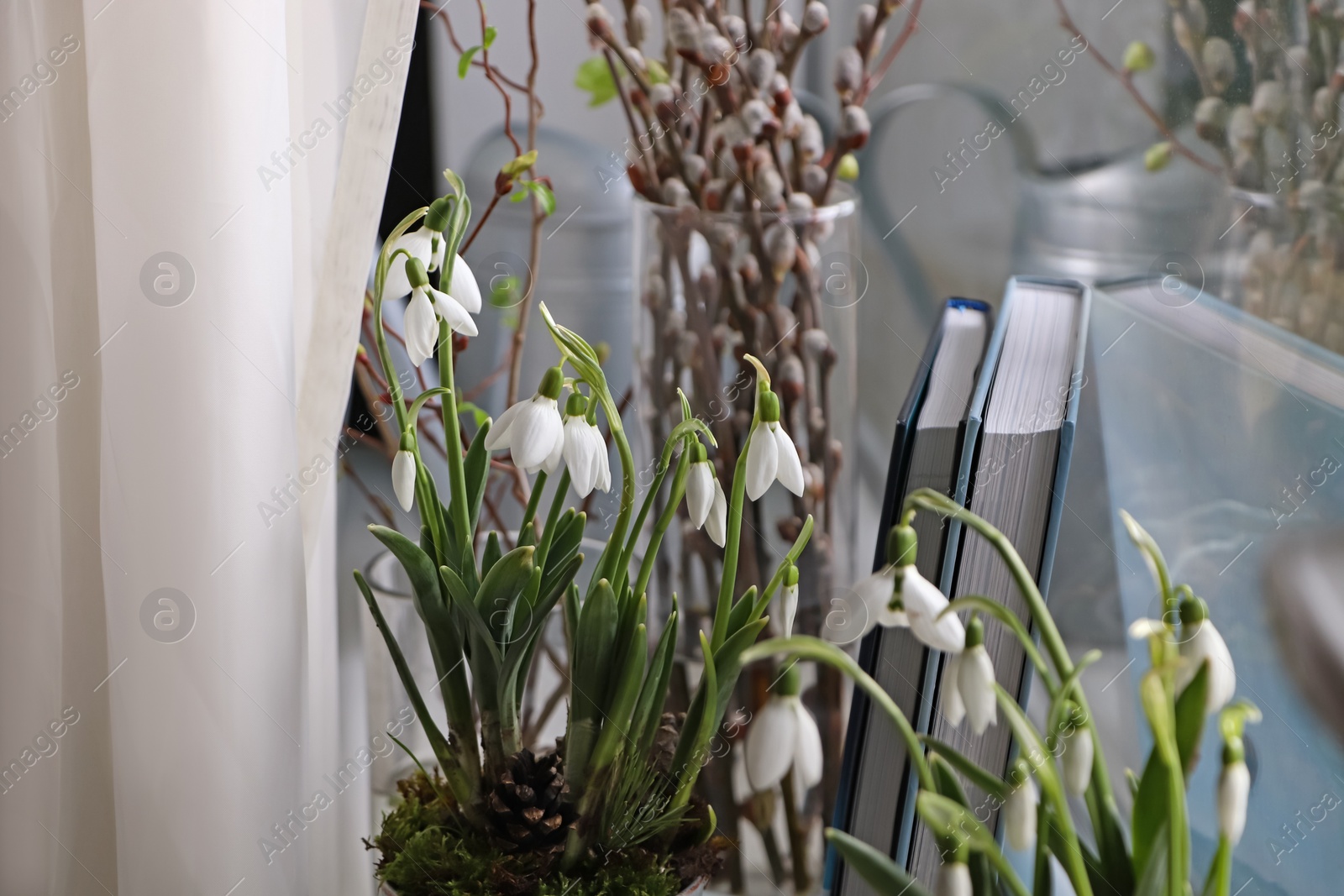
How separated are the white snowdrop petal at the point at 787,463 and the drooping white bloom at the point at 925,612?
59 millimetres

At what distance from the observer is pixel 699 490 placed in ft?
1.04

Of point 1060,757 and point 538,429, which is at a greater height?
point 538,429

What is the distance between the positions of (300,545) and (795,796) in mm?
285

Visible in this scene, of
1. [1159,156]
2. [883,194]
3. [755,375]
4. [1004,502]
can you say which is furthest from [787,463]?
[883,194]

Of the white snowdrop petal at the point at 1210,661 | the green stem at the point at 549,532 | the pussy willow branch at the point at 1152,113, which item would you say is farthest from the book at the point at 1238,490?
the green stem at the point at 549,532

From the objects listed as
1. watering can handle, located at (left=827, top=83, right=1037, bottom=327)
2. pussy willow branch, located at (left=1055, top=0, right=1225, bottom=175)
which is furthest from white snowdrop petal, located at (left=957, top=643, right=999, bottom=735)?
watering can handle, located at (left=827, top=83, right=1037, bottom=327)

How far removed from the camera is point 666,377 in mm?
546

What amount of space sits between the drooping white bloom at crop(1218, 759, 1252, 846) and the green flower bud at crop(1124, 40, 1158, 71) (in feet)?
1.60

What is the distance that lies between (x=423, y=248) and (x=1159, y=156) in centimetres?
46

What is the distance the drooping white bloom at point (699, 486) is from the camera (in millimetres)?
318

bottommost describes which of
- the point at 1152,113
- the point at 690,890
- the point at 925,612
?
the point at 690,890

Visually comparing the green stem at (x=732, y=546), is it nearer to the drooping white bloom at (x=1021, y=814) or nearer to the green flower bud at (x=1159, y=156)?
the drooping white bloom at (x=1021, y=814)

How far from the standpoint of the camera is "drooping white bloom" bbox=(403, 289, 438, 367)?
0.32 meters

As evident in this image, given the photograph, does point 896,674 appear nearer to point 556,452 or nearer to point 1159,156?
point 556,452
